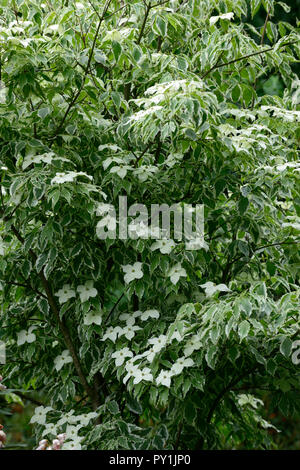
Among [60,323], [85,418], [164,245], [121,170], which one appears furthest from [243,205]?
[85,418]

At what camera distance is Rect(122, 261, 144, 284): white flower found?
7.33 feet

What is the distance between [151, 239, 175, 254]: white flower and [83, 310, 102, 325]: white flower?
336mm

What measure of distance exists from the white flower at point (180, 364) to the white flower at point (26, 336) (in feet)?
2.18

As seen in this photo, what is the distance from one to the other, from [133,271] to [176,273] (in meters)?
0.17

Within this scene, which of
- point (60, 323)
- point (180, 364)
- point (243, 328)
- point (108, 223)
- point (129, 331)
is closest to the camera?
point (243, 328)

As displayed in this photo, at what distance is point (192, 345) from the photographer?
6.82ft

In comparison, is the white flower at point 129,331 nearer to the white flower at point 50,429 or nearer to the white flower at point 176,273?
the white flower at point 176,273

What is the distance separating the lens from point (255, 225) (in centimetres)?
231

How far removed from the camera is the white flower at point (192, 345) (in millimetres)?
2059

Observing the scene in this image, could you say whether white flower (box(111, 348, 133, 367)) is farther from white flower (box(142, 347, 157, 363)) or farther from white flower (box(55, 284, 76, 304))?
white flower (box(55, 284, 76, 304))

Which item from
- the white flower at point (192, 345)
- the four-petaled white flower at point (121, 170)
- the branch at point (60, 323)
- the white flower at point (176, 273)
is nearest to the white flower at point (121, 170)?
the four-petaled white flower at point (121, 170)

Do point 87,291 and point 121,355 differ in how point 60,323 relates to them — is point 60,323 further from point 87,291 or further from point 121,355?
point 121,355
